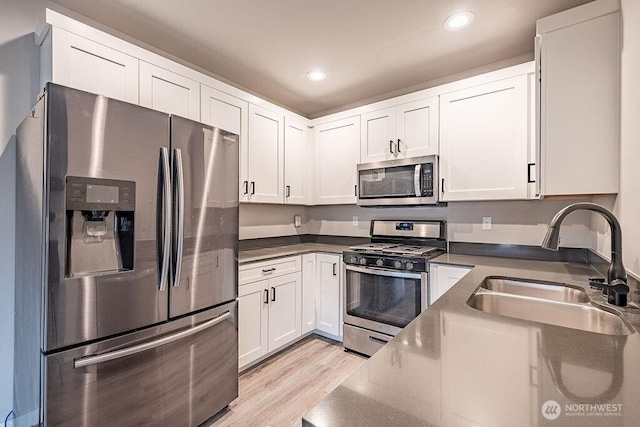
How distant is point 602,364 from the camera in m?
0.68

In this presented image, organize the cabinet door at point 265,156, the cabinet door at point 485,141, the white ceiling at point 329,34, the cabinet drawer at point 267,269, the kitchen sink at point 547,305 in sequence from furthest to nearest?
the cabinet door at point 265,156 < the cabinet drawer at point 267,269 < the cabinet door at point 485,141 < the white ceiling at point 329,34 < the kitchen sink at point 547,305

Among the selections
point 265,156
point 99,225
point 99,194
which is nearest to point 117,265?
point 99,225

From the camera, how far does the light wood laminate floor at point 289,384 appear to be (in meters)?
1.88

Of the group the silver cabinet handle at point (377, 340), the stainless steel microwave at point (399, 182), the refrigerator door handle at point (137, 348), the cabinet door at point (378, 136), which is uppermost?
the cabinet door at point (378, 136)

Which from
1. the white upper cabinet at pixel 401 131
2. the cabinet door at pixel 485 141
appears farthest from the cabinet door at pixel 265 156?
the cabinet door at pixel 485 141

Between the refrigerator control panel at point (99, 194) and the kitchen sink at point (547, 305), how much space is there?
1.59 m

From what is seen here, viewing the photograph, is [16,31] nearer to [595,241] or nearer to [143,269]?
[143,269]

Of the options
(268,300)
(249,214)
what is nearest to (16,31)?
(249,214)

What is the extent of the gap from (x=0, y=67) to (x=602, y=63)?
129 inches

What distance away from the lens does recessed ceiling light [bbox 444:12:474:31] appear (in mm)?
1957

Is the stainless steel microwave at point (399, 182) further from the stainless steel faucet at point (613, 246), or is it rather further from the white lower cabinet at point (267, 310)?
the stainless steel faucet at point (613, 246)

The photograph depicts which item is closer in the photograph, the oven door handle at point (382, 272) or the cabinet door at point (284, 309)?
the oven door handle at point (382, 272)

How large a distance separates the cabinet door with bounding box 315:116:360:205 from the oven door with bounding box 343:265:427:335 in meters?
0.83

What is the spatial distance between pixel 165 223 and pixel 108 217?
242 millimetres
